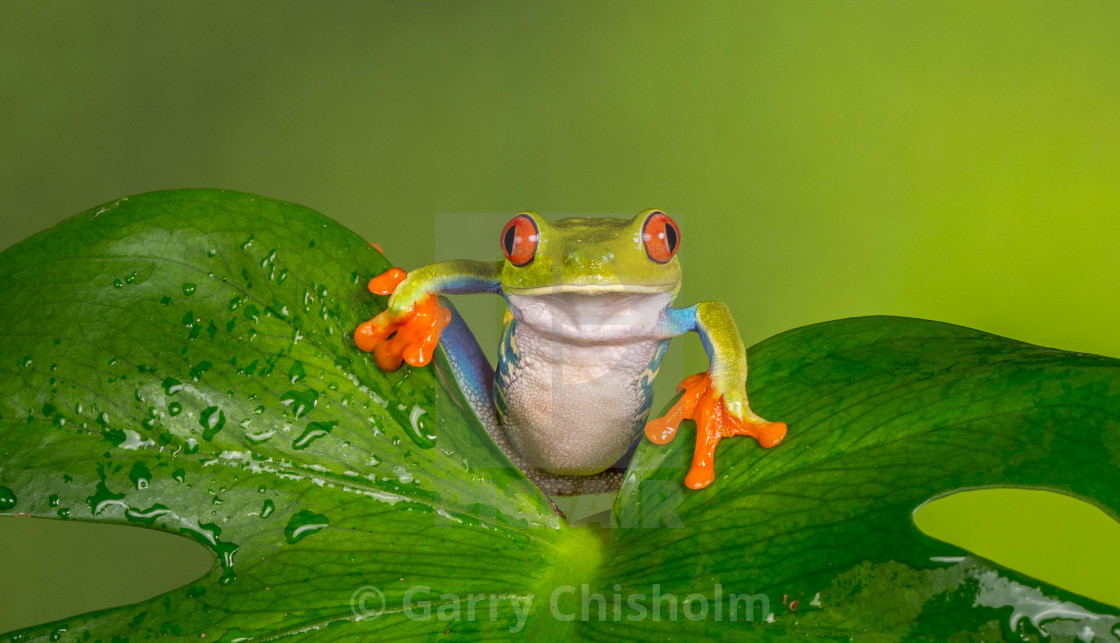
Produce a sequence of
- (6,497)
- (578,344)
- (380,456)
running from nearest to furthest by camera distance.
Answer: (6,497), (380,456), (578,344)

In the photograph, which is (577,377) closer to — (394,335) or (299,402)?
(394,335)

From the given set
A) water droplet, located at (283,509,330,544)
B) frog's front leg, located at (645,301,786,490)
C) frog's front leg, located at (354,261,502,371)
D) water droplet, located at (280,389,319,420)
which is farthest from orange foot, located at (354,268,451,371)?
frog's front leg, located at (645,301,786,490)

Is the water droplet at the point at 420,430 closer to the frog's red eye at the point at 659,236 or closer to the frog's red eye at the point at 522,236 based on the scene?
the frog's red eye at the point at 522,236

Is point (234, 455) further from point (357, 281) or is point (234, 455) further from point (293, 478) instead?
point (357, 281)

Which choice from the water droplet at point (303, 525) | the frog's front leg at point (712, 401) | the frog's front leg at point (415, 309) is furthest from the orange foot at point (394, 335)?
the frog's front leg at point (712, 401)

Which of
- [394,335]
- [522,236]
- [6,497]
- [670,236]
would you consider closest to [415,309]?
[394,335]

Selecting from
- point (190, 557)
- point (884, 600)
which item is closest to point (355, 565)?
point (884, 600)

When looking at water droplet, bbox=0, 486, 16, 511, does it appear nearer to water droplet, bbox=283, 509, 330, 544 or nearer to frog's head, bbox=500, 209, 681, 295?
water droplet, bbox=283, 509, 330, 544
